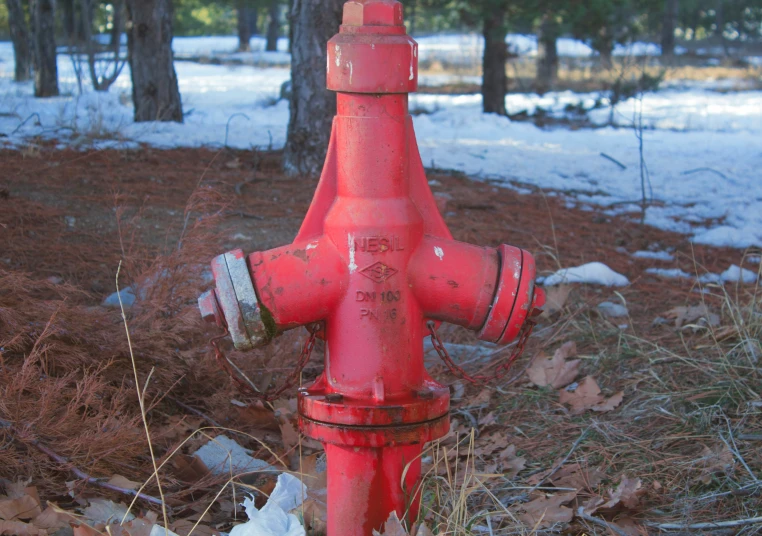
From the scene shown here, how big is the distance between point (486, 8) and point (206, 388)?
8.43 meters

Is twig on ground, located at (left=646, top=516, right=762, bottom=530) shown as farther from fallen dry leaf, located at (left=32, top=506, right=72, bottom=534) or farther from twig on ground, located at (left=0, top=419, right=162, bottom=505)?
fallen dry leaf, located at (left=32, top=506, right=72, bottom=534)

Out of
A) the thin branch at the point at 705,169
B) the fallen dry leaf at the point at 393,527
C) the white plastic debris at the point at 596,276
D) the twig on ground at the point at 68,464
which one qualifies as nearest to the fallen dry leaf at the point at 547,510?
the fallen dry leaf at the point at 393,527

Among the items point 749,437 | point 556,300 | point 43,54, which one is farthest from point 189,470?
point 43,54

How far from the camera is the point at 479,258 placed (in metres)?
1.71

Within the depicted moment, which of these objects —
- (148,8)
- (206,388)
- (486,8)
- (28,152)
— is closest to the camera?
(206,388)

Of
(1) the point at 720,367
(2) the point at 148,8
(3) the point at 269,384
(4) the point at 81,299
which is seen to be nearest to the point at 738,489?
(1) the point at 720,367

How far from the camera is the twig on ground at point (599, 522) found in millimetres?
1873

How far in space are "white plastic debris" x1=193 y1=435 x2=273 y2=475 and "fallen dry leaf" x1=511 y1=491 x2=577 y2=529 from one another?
68 cm

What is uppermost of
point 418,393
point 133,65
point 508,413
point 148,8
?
point 148,8

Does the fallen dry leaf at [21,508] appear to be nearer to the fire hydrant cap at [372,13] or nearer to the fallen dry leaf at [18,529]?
the fallen dry leaf at [18,529]

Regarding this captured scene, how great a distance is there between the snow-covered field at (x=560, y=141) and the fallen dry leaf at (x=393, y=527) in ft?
12.1

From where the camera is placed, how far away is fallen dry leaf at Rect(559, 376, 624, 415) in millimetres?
2594

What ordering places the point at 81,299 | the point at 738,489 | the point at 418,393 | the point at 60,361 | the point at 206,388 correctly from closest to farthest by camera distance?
the point at 418,393 → the point at 738,489 → the point at 60,361 → the point at 206,388 → the point at 81,299

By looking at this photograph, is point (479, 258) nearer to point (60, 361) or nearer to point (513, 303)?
point (513, 303)
